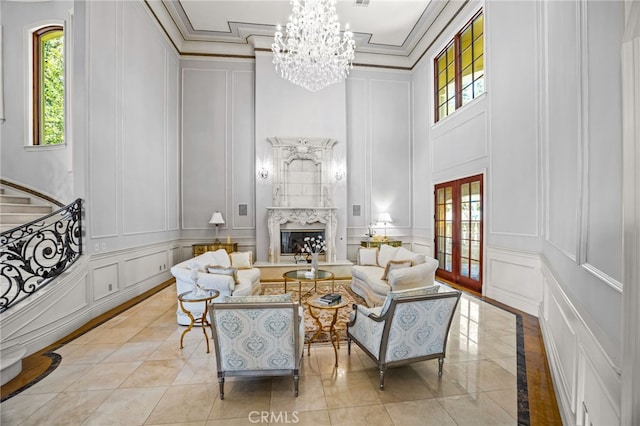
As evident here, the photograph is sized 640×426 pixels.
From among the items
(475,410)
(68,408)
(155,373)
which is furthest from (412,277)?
(68,408)

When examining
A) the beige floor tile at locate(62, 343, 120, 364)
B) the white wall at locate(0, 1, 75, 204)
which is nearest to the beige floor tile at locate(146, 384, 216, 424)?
the beige floor tile at locate(62, 343, 120, 364)

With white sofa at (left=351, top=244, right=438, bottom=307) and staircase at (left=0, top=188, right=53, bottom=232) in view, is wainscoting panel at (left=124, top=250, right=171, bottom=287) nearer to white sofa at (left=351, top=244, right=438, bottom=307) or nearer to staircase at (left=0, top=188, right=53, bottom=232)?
staircase at (left=0, top=188, right=53, bottom=232)

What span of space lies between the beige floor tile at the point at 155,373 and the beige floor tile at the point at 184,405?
196 millimetres

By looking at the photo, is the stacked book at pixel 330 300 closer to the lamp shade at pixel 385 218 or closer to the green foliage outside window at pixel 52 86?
the lamp shade at pixel 385 218

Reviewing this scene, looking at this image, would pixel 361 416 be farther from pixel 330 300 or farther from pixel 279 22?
pixel 279 22

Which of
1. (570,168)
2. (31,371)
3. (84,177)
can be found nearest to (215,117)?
(84,177)

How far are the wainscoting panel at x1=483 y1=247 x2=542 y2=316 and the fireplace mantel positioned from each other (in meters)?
3.61

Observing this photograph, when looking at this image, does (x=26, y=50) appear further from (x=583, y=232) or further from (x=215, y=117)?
(x=583, y=232)

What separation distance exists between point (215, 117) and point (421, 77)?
554 centimetres

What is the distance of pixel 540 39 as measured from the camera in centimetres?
387

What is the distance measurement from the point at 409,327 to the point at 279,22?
7251 millimetres

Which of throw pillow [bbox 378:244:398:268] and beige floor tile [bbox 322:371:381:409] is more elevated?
throw pillow [bbox 378:244:398:268]

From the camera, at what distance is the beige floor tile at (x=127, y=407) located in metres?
2.11

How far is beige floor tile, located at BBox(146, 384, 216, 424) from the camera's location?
212 cm
